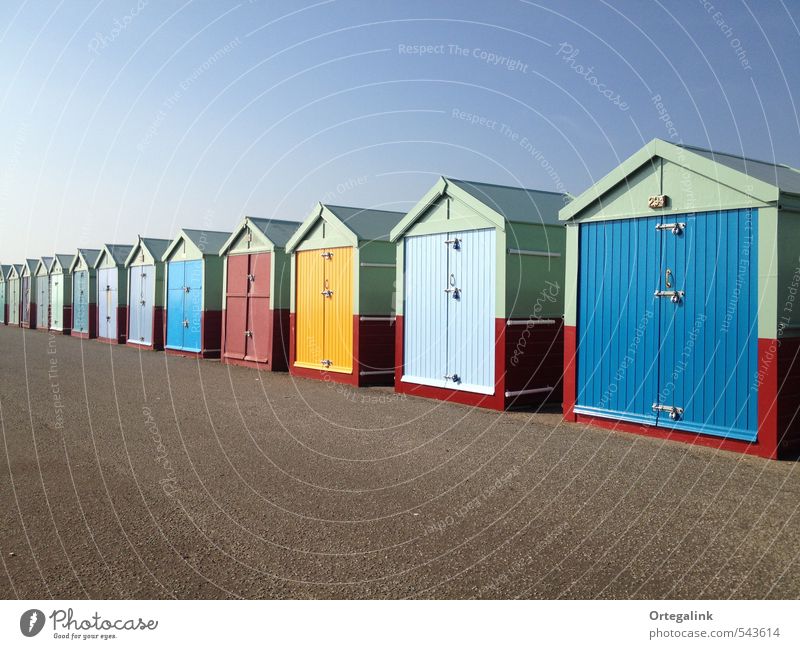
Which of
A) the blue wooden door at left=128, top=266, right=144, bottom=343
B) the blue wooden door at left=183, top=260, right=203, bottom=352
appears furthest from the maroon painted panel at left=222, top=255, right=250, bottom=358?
the blue wooden door at left=128, top=266, right=144, bottom=343

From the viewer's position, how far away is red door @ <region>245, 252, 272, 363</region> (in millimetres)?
20297

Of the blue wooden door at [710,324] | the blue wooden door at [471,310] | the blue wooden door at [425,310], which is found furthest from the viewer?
the blue wooden door at [425,310]

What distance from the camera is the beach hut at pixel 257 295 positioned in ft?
65.6

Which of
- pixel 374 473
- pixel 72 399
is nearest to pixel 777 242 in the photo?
pixel 374 473

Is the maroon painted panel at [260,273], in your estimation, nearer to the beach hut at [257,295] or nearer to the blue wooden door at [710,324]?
the beach hut at [257,295]

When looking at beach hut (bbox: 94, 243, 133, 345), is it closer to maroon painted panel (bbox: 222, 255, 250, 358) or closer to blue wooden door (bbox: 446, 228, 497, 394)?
maroon painted panel (bbox: 222, 255, 250, 358)

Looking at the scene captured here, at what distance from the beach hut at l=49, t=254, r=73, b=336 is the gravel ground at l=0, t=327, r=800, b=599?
1117 inches

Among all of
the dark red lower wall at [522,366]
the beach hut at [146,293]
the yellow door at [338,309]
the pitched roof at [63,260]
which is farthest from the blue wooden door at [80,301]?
the dark red lower wall at [522,366]

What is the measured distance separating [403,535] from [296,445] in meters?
3.83

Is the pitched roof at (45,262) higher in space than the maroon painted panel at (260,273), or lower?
higher

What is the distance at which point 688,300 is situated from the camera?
9609 mm

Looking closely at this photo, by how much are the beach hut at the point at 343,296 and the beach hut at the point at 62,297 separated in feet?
77.0

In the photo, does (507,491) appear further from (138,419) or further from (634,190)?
(138,419)

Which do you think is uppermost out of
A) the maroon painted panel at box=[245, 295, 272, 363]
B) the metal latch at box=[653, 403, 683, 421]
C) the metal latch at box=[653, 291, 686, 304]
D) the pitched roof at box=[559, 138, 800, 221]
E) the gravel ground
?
the pitched roof at box=[559, 138, 800, 221]
